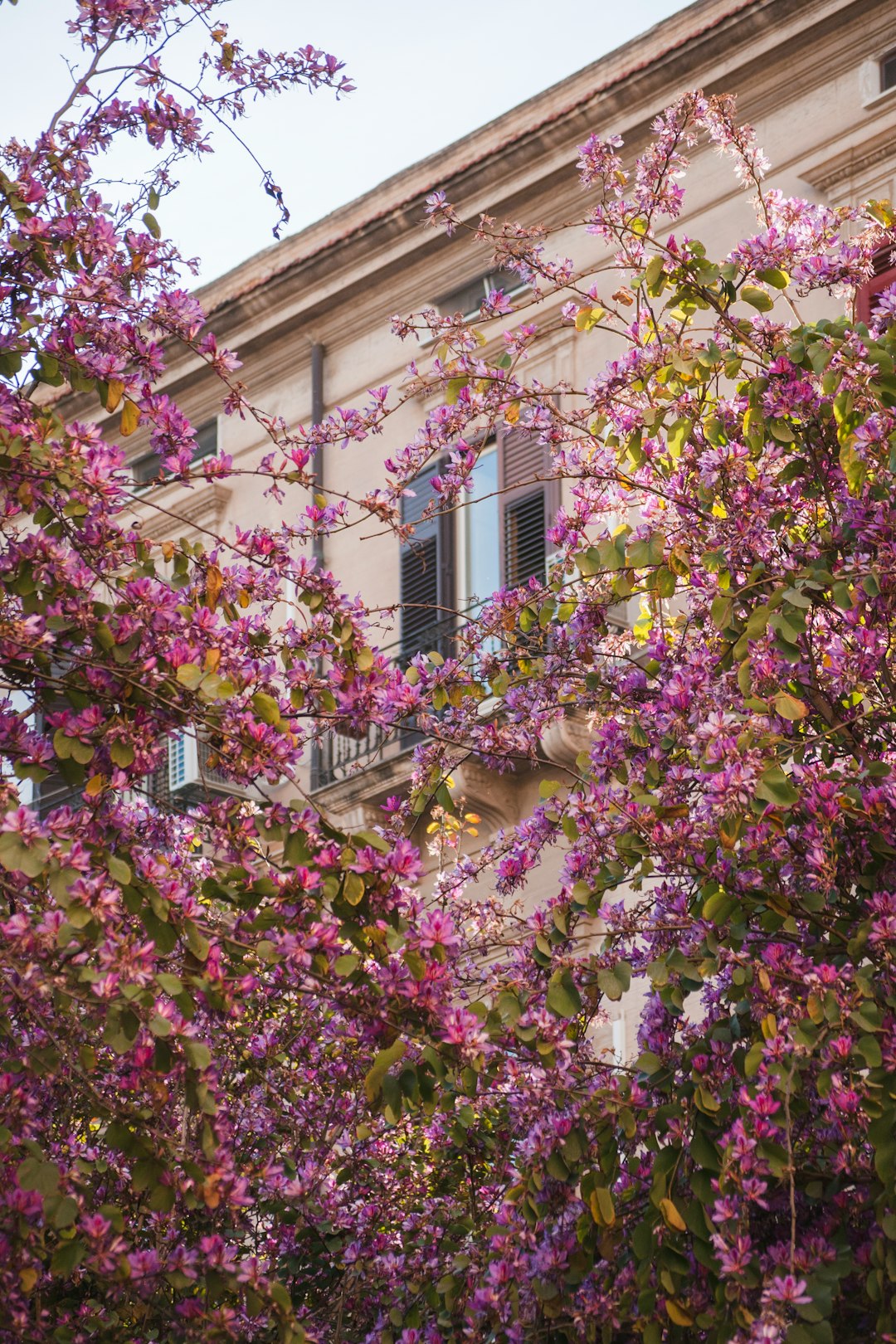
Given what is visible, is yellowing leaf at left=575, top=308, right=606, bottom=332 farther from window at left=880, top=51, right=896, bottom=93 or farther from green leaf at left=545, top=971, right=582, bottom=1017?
window at left=880, top=51, right=896, bottom=93

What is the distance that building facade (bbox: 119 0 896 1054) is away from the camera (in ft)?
48.1

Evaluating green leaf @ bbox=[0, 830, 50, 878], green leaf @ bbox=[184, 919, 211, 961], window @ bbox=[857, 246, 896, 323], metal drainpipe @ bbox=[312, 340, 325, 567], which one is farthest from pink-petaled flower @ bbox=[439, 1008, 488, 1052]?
metal drainpipe @ bbox=[312, 340, 325, 567]

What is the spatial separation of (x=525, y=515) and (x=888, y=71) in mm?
4378

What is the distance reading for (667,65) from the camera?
1562cm

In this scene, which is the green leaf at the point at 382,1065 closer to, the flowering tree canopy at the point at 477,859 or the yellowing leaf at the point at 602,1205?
the flowering tree canopy at the point at 477,859

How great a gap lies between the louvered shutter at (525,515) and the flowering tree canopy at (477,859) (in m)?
7.23

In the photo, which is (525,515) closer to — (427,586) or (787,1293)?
(427,586)

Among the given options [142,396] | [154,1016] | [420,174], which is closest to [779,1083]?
[154,1016]

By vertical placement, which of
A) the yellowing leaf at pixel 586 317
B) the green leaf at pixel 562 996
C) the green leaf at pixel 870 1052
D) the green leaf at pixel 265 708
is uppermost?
the yellowing leaf at pixel 586 317

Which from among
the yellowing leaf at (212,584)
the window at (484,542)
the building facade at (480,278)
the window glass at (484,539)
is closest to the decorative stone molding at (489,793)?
the building facade at (480,278)

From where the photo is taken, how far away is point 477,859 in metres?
7.98

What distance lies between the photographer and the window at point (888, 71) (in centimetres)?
1455

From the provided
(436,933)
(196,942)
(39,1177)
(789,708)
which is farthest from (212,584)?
(39,1177)

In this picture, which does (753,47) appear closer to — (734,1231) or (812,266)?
(812,266)
